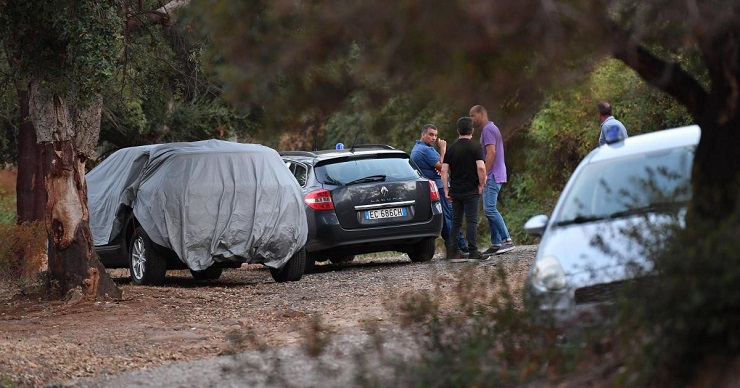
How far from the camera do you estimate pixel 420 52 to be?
6004mm

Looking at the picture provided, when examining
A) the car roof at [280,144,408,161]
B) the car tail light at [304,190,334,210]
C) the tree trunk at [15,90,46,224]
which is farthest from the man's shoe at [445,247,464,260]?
the tree trunk at [15,90,46,224]

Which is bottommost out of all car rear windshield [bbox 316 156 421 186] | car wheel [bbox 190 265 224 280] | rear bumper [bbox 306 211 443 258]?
car wheel [bbox 190 265 224 280]

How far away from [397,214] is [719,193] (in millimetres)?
11316

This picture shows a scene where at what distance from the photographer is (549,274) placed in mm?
8547

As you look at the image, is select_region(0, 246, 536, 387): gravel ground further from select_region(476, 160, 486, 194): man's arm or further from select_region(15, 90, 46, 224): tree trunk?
select_region(15, 90, 46, 224): tree trunk

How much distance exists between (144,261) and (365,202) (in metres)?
2.97

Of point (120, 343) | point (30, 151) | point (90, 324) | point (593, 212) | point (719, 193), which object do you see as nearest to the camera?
point (719, 193)

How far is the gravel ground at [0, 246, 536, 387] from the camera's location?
905 centimetres

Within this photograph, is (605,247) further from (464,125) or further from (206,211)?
(464,125)

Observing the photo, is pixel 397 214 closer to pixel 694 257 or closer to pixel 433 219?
pixel 433 219

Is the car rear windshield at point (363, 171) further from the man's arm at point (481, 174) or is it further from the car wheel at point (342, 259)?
the car wheel at point (342, 259)

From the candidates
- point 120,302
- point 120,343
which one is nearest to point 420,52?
point 120,343

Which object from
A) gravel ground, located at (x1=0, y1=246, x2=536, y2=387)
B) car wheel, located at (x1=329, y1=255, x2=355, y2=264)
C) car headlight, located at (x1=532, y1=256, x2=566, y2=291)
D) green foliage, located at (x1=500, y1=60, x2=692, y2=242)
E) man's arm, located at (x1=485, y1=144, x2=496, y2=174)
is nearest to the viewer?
car headlight, located at (x1=532, y1=256, x2=566, y2=291)

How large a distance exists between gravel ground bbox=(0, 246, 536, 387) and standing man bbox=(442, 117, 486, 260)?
0.58 metres
